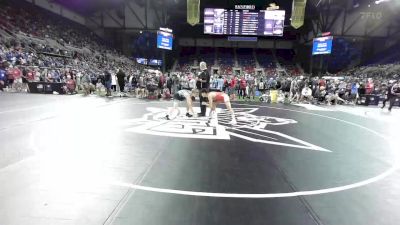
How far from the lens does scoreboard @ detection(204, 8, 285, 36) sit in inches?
1067

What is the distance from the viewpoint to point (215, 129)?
24.0 feet

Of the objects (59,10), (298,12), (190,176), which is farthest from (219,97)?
(59,10)

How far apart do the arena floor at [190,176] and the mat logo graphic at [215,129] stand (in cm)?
4

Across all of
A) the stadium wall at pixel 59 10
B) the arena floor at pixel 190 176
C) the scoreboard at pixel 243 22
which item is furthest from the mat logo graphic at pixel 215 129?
the stadium wall at pixel 59 10

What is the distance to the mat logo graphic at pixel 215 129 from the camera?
6.34 m

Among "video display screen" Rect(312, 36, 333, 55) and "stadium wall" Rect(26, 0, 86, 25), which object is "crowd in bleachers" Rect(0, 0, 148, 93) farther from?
"video display screen" Rect(312, 36, 333, 55)

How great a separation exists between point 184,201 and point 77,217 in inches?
40.5

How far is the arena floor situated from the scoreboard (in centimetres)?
2178

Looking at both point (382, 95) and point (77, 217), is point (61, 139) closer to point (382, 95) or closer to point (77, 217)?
point (77, 217)

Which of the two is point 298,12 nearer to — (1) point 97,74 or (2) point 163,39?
(2) point 163,39

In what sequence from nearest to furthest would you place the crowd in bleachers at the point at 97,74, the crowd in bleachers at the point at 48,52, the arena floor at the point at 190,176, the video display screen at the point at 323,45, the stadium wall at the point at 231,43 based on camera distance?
the arena floor at the point at 190,176
the crowd in bleachers at the point at 97,74
the crowd in bleachers at the point at 48,52
the video display screen at the point at 323,45
the stadium wall at the point at 231,43

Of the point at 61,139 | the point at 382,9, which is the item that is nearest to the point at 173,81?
the point at 61,139

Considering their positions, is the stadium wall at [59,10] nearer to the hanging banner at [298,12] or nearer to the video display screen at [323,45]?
the hanging banner at [298,12]

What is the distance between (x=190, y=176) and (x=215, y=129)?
3439 mm
